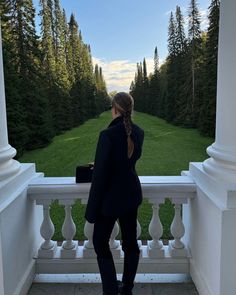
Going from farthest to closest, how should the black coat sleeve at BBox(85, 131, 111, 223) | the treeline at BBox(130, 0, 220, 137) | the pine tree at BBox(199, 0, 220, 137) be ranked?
1. the treeline at BBox(130, 0, 220, 137)
2. the pine tree at BBox(199, 0, 220, 137)
3. the black coat sleeve at BBox(85, 131, 111, 223)

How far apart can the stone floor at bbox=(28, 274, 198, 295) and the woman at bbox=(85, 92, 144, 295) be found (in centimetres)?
52

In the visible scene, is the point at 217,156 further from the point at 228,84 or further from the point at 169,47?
the point at 169,47

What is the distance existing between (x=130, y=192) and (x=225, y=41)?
1376 mm

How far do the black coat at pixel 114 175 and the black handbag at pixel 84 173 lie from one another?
698 mm

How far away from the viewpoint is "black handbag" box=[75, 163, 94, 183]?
10.6ft

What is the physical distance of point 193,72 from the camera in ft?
80.6

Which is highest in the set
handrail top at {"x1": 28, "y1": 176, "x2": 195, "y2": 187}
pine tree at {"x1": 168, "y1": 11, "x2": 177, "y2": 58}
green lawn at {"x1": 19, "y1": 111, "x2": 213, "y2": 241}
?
pine tree at {"x1": 168, "y1": 11, "x2": 177, "y2": 58}

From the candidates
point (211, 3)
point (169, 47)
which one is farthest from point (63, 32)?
point (211, 3)

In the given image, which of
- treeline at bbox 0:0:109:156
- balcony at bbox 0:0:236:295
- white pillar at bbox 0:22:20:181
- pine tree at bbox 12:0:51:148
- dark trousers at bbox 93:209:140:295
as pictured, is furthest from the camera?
pine tree at bbox 12:0:51:148

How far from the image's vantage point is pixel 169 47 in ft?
101

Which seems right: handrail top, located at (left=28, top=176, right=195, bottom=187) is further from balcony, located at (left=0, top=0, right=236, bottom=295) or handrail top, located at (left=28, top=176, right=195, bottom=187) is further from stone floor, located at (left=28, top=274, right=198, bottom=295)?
stone floor, located at (left=28, top=274, right=198, bottom=295)

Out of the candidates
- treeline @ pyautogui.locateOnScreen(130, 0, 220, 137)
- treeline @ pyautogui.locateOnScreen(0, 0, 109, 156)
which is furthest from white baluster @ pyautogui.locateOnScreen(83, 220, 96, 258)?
treeline @ pyautogui.locateOnScreen(130, 0, 220, 137)

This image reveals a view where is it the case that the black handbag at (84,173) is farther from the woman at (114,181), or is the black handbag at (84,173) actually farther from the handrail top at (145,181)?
the woman at (114,181)

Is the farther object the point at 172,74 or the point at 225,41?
the point at 172,74
